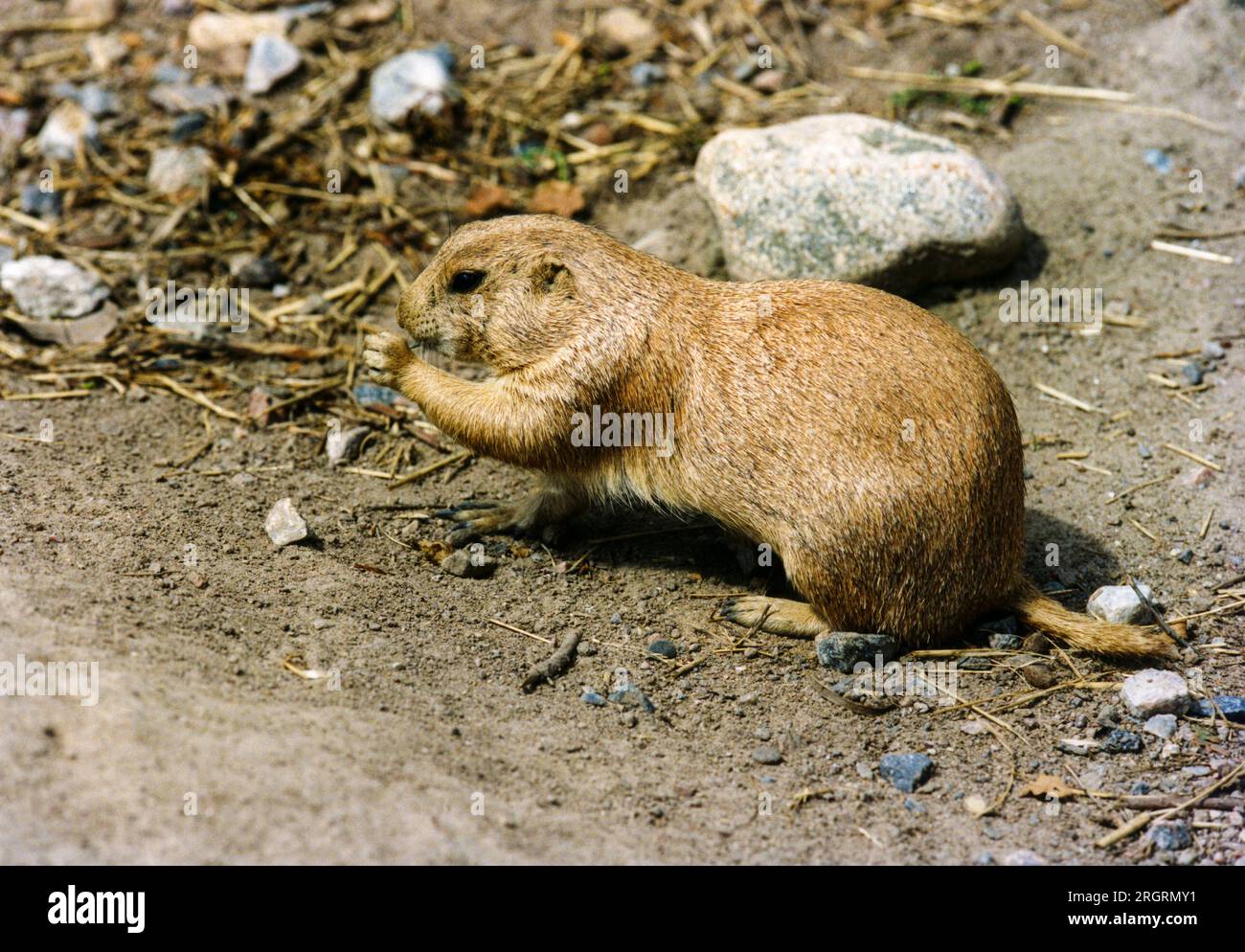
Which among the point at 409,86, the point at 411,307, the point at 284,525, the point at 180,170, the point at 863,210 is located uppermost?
the point at 863,210

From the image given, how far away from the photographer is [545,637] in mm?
4996

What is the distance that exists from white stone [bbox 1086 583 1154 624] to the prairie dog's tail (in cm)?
5

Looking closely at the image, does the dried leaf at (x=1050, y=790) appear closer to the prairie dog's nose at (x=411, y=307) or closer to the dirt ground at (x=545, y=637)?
the dirt ground at (x=545, y=637)

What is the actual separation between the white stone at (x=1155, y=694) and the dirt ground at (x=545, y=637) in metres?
0.13

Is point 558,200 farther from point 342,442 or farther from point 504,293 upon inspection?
point 504,293

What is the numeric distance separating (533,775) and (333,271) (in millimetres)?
4262

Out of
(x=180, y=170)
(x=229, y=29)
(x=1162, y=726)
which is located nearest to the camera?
(x=1162, y=726)

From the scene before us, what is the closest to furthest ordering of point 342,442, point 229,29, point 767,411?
point 767,411 → point 342,442 → point 229,29

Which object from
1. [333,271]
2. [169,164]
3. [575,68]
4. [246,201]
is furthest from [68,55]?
[575,68]

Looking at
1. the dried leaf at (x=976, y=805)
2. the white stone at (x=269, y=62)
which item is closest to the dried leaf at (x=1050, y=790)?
the dried leaf at (x=976, y=805)

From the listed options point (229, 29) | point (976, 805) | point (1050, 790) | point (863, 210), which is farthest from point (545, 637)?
point (229, 29)

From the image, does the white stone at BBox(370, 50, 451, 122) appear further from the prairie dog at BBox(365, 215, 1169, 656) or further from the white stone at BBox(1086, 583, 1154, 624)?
the white stone at BBox(1086, 583, 1154, 624)

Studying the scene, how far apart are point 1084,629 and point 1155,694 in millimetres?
403

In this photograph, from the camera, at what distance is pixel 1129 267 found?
7.04m
